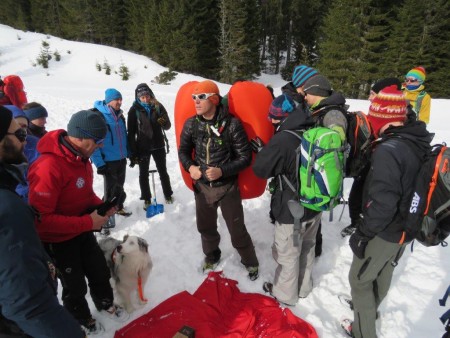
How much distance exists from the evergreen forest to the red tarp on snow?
22.0 meters

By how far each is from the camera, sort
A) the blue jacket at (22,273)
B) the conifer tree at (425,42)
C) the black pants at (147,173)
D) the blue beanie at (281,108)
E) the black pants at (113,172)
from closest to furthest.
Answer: the blue jacket at (22,273) → the blue beanie at (281,108) → the black pants at (113,172) → the black pants at (147,173) → the conifer tree at (425,42)

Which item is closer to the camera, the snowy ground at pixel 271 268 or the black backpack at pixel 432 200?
the black backpack at pixel 432 200

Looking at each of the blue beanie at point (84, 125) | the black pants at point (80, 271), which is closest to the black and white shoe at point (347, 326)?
the black pants at point (80, 271)

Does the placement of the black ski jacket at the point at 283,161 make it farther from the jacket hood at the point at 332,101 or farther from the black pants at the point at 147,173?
the black pants at the point at 147,173

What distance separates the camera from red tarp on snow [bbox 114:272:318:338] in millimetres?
3012

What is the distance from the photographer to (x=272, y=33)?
38406 millimetres

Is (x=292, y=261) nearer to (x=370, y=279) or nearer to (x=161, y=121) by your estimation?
(x=370, y=279)

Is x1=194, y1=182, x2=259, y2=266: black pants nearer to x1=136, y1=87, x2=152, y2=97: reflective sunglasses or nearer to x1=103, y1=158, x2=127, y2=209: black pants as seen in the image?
x1=103, y1=158, x2=127, y2=209: black pants

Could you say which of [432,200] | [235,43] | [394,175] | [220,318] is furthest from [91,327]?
[235,43]

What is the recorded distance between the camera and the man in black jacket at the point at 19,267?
1.45 meters

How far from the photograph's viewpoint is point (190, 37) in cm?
2808

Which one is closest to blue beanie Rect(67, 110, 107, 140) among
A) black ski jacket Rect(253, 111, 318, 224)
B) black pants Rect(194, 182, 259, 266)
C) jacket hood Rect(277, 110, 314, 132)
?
black pants Rect(194, 182, 259, 266)

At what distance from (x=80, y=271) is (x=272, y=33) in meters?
41.0

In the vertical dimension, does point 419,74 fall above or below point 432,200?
above
